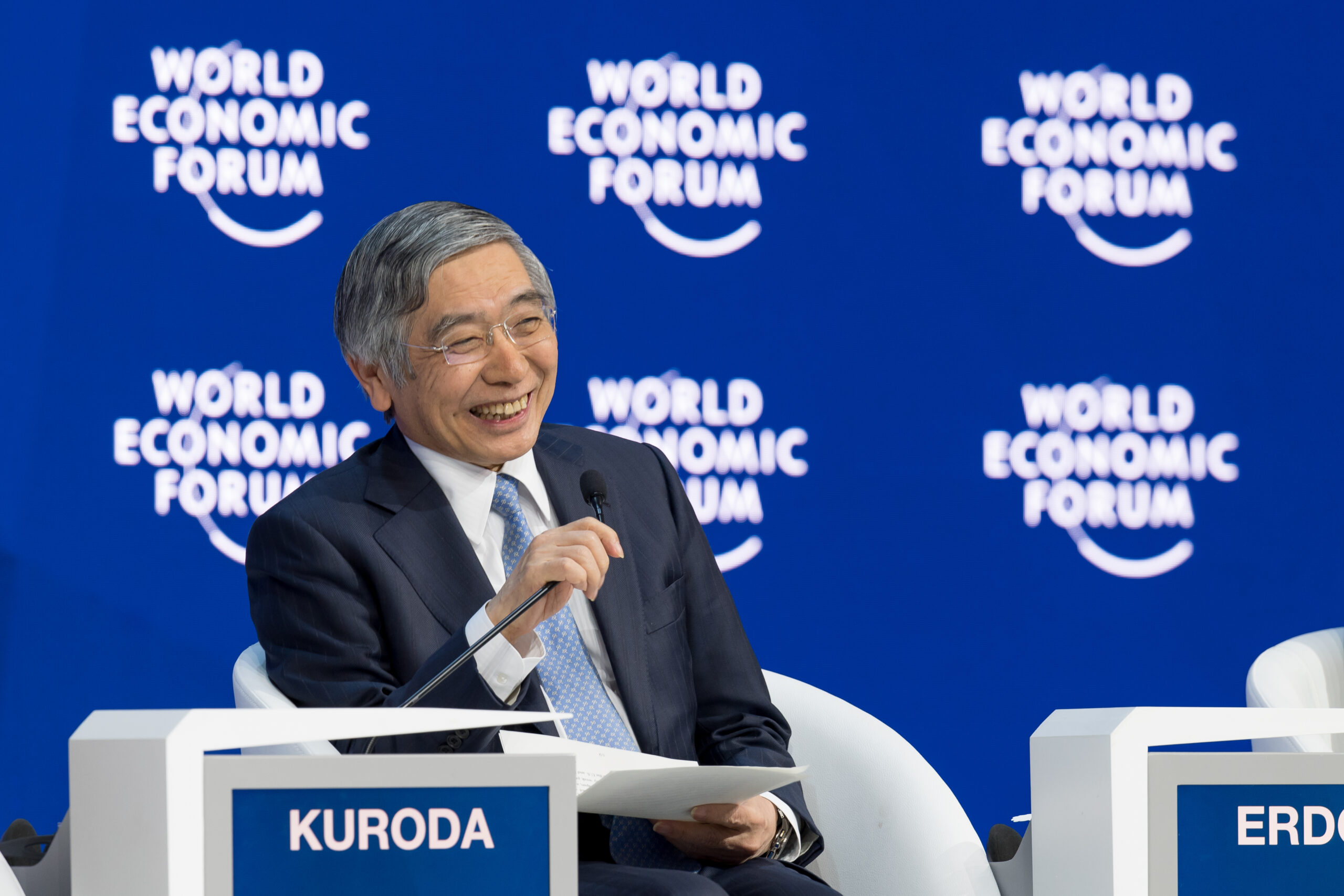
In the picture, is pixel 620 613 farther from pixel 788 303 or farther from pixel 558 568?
pixel 788 303

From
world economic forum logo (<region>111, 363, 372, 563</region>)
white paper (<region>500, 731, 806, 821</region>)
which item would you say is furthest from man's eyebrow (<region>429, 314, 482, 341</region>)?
world economic forum logo (<region>111, 363, 372, 563</region>)

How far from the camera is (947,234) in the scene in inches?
124

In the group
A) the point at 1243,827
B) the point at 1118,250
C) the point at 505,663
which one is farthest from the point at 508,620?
the point at 1118,250

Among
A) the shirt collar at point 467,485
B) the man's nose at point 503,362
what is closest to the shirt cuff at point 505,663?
the shirt collar at point 467,485

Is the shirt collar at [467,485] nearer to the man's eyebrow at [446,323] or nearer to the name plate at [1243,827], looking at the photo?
the man's eyebrow at [446,323]

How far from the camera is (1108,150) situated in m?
3.18

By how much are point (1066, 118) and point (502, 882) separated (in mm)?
2621

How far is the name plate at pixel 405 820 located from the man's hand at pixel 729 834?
72 cm

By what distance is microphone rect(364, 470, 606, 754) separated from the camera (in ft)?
4.67

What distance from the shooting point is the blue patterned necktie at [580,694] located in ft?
5.83

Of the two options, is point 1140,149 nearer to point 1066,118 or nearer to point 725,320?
point 1066,118

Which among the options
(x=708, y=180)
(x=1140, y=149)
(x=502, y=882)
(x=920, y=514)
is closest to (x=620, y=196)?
(x=708, y=180)

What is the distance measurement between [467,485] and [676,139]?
1382 millimetres

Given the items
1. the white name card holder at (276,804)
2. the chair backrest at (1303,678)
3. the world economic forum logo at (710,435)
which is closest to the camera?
the white name card holder at (276,804)
